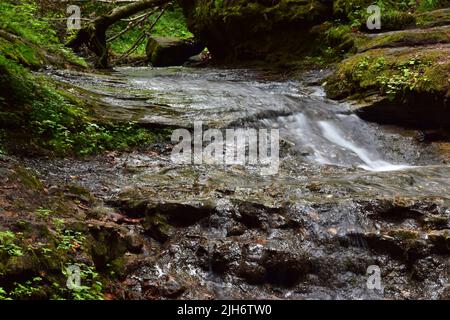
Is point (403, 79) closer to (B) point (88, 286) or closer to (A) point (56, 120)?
(A) point (56, 120)

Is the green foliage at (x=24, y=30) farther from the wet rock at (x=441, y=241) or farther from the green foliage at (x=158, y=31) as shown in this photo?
the green foliage at (x=158, y=31)

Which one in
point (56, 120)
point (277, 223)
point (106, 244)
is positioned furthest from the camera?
point (56, 120)

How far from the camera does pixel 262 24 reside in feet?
41.5

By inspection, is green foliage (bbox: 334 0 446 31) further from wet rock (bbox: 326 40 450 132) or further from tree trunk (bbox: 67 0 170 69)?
tree trunk (bbox: 67 0 170 69)

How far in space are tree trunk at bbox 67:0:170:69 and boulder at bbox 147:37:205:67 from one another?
2320 millimetres

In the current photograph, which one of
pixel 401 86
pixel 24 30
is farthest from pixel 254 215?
pixel 401 86

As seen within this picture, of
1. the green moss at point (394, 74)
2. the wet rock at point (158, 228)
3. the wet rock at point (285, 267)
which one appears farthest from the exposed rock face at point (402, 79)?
the wet rock at point (158, 228)

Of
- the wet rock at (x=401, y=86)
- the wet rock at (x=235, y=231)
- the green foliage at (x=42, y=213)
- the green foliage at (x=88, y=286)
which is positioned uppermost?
the wet rock at (x=401, y=86)

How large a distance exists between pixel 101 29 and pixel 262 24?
4.54m

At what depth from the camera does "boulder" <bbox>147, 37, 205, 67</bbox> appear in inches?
625

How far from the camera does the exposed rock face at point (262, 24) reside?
40.3 feet

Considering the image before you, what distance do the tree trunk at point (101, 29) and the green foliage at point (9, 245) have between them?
35.8ft
